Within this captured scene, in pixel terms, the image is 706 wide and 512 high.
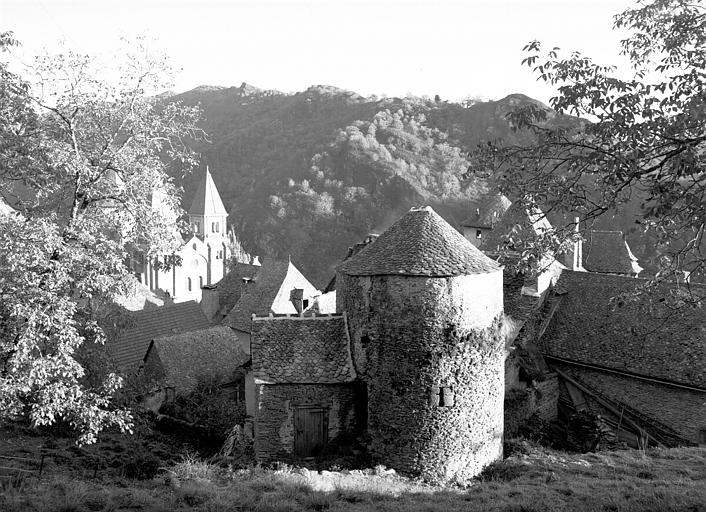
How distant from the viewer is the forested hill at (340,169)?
296ft

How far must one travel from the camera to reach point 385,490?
13492mm

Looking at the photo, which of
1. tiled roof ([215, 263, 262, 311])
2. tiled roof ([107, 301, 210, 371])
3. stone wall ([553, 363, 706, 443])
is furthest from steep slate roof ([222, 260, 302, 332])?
stone wall ([553, 363, 706, 443])

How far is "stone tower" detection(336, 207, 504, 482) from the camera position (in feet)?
51.4

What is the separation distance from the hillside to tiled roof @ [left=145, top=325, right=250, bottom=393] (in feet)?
169

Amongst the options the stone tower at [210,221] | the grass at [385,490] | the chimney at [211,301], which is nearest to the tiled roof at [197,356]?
the grass at [385,490]

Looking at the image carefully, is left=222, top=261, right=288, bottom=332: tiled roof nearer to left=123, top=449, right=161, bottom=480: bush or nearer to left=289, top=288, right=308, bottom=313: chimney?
left=289, top=288, right=308, bottom=313: chimney

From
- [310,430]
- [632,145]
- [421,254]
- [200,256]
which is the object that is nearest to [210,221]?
[200,256]

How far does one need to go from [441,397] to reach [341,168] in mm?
87804

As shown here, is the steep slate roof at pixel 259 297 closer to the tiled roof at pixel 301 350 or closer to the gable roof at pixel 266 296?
the gable roof at pixel 266 296

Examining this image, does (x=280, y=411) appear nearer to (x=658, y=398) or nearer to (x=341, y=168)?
(x=658, y=398)

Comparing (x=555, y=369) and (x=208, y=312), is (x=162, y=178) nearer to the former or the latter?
(x=555, y=369)

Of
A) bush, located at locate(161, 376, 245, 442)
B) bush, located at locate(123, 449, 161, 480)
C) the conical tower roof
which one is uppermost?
the conical tower roof

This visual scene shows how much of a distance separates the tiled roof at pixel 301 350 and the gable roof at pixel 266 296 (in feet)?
43.9

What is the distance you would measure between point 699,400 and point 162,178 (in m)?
18.1
